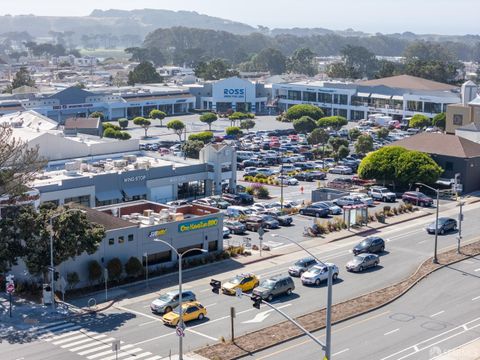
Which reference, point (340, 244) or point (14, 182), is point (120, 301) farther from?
point (340, 244)

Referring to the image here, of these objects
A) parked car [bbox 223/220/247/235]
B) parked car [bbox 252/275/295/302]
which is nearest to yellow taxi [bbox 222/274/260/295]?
parked car [bbox 252/275/295/302]

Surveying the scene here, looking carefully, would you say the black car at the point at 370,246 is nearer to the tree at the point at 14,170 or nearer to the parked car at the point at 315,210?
the parked car at the point at 315,210

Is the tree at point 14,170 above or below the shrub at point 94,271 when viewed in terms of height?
above

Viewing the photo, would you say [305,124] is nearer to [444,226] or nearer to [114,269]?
[444,226]

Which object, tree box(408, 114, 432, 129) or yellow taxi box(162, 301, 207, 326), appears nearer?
yellow taxi box(162, 301, 207, 326)

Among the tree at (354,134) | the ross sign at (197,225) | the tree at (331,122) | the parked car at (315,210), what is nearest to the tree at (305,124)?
the tree at (331,122)

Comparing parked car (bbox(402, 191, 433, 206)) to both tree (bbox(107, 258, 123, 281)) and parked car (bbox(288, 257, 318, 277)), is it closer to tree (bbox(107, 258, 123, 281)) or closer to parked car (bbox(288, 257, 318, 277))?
parked car (bbox(288, 257, 318, 277))

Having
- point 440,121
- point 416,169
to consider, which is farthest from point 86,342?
point 440,121
